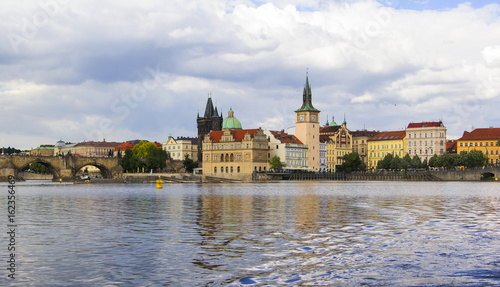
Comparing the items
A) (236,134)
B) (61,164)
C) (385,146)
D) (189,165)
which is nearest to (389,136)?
(385,146)

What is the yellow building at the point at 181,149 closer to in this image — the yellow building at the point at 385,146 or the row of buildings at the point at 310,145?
the row of buildings at the point at 310,145

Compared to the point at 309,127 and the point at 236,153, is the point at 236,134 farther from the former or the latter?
the point at 309,127

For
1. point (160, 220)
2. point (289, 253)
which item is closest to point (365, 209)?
point (160, 220)

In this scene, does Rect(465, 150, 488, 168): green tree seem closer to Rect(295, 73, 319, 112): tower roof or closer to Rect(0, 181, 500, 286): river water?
Rect(295, 73, 319, 112): tower roof

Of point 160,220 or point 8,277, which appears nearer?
point 8,277

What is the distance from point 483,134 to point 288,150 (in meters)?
45.1

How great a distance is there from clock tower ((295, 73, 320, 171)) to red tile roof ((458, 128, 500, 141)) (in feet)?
114

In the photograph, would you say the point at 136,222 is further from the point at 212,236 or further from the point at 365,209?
the point at 365,209

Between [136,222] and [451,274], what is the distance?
15.9 m

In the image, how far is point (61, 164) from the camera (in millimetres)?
131625

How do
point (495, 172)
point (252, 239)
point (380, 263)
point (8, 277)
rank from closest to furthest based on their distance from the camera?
point (8, 277)
point (380, 263)
point (252, 239)
point (495, 172)

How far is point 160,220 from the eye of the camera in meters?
28.4

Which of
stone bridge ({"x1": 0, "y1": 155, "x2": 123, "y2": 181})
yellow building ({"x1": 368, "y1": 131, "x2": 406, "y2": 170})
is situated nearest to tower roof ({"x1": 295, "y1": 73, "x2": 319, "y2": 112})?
yellow building ({"x1": 368, "y1": 131, "x2": 406, "y2": 170})

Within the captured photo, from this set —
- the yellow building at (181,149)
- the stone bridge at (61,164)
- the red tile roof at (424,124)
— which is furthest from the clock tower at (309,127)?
the stone bridge at (61,164)
